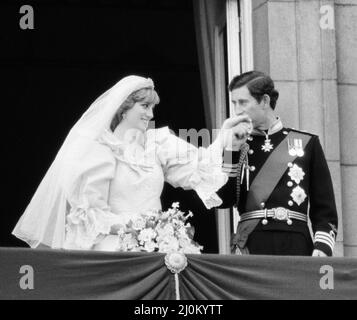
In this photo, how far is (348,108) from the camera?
10164mm

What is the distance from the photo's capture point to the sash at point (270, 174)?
336 inches

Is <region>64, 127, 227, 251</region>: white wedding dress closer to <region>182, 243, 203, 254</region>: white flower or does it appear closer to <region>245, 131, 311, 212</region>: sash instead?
<region>245, 131, 311, 212</region>: sash

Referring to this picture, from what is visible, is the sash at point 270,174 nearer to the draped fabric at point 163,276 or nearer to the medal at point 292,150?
the medal at point 292,150

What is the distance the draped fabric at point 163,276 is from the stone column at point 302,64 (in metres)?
2.18

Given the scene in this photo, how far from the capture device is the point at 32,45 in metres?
14.1

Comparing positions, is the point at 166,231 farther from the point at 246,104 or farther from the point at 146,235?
the point at 246,104

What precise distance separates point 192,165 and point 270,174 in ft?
1.62

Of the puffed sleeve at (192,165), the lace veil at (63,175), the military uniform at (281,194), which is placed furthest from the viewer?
the puffed sleeve at (192,165)

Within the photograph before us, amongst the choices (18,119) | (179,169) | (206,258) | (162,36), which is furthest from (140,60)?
(206,258)

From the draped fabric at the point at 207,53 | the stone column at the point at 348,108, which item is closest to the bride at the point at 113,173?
the stone column at the point at 348,108

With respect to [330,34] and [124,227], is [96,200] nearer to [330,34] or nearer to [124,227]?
[124,227]

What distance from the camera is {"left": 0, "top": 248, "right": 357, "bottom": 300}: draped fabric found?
24.1ft

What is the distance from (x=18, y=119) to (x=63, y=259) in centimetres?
711

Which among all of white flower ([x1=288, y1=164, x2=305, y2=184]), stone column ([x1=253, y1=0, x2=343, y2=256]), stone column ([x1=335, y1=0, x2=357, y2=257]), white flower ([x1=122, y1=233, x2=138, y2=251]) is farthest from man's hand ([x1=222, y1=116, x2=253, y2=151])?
stone column ([x1=335, y1=0, x2=357, y2=257])
